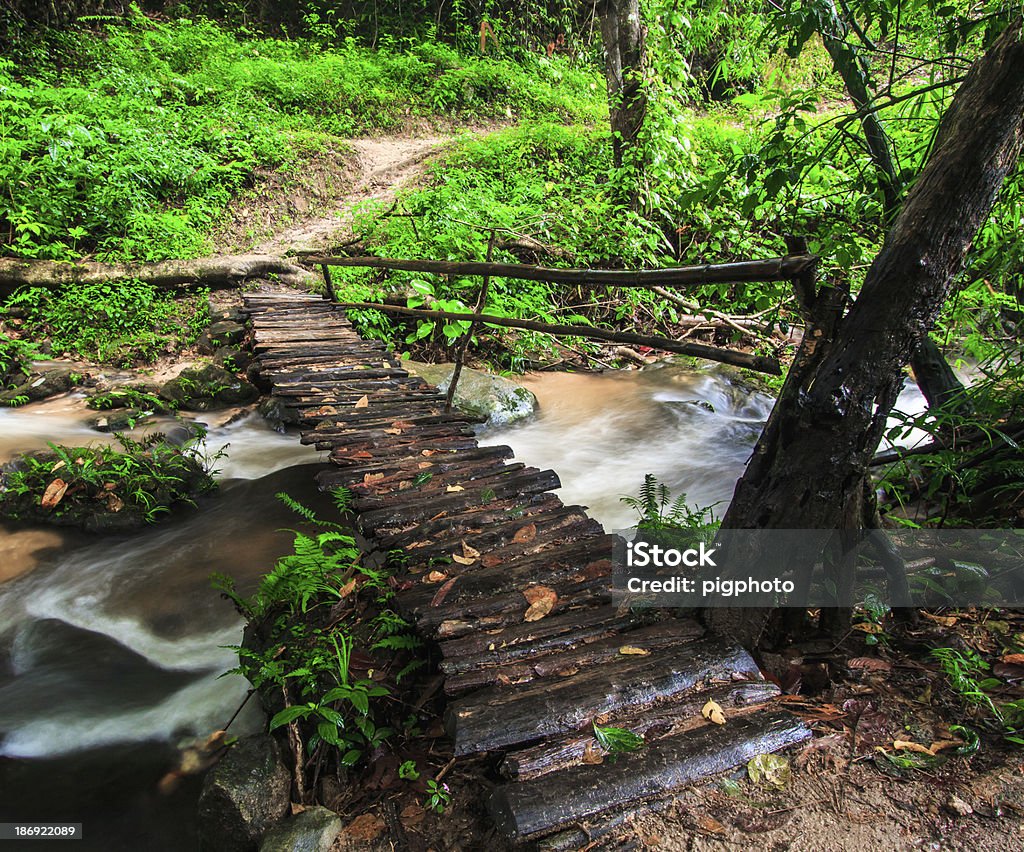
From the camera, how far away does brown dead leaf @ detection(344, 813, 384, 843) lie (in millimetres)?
2045

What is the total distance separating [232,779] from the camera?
2.36m

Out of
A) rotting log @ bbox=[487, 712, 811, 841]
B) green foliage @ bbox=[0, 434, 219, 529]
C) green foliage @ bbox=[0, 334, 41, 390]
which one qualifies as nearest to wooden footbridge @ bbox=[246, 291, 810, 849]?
rotting log @ bbox=[487, 712, 811, 841]

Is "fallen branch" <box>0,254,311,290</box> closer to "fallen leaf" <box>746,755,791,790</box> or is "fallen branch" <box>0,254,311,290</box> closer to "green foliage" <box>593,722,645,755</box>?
"green foliage" <box>593,722,645,755</box>

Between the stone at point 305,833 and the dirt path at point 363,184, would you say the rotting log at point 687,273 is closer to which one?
the stone at point 305,833

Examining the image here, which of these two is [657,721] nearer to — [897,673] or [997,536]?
[897,673]

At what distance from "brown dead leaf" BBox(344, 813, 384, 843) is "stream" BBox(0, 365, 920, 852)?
4.13 feet

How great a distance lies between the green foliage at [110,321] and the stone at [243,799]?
705cm

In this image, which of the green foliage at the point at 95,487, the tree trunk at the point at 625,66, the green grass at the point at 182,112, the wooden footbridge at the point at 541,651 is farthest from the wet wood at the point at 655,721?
the green grass at the point at 182,112

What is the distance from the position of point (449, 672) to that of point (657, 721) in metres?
0.79

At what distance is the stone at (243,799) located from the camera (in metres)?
2.27

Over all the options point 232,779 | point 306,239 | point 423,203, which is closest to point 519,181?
point 423,203

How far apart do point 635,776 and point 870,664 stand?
117 cm

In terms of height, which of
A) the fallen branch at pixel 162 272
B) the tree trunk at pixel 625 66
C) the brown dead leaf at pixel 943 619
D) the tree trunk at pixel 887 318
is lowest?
the brown dead leaf at pixel 943 619

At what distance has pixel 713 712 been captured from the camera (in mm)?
2113
